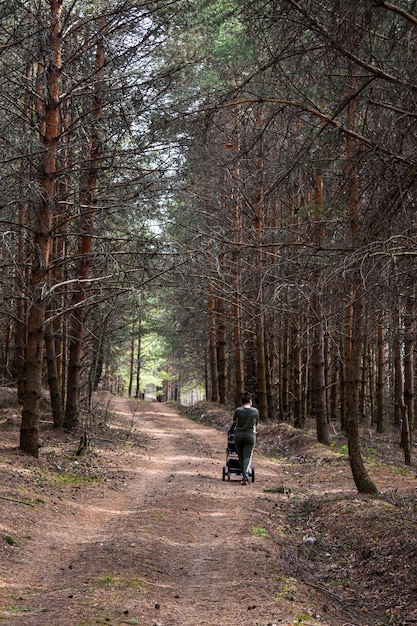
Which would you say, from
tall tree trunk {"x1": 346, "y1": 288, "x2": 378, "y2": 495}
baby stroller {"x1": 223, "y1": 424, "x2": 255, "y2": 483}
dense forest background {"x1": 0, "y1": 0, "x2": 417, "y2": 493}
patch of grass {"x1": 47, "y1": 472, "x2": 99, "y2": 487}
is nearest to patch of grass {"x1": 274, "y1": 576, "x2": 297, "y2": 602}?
dense forest background {"x1": 0, "y1": 0, "x2": 417, "y2": 493}

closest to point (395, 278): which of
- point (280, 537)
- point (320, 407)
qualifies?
point (280, 537)

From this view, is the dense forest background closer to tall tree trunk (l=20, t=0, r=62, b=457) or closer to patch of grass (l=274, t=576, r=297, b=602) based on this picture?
tall tree trunk (l=20, t=0, r=62, b=457)

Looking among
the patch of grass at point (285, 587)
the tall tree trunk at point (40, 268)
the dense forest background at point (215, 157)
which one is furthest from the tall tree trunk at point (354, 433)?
→ the tall tree trunk at point (40, 268)

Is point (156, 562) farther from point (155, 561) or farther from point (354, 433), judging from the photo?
point (354, 433)

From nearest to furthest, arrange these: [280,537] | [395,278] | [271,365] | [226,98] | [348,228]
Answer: [395,278], [226,98], [280,537], [348,228], [271,365]

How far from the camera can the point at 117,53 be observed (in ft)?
41.0

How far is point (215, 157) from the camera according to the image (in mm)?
10047

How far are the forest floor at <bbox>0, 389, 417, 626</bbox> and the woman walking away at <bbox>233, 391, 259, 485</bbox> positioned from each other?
0.50 metres

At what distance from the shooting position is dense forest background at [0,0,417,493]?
21.4 ft

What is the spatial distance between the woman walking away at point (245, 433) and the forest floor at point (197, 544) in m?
0.50

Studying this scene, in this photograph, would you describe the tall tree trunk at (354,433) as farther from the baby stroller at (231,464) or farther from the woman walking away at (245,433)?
the baby stroller at (231,464)

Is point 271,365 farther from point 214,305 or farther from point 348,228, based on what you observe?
point 348,228

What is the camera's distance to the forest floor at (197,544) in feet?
18.0

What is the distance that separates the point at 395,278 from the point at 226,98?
2905 millimetres
